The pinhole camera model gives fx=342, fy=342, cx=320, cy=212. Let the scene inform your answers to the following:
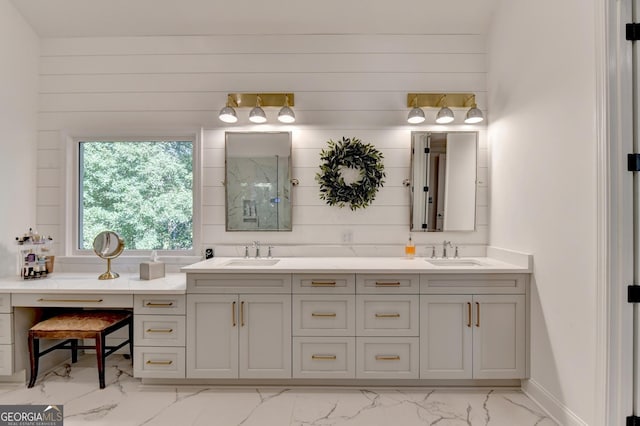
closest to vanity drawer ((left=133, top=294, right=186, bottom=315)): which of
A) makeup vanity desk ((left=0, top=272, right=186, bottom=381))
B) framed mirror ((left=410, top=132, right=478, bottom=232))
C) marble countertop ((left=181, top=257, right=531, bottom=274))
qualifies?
makeup vanity desk ((left=0, top=272, right=186, bottom=381))

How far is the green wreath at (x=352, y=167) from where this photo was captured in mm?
2982

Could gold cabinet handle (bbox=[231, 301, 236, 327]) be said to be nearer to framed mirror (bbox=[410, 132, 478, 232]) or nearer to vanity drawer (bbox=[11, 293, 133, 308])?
vanity drawer (bbox=[11, 293, 133, 308])

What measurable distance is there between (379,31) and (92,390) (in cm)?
359

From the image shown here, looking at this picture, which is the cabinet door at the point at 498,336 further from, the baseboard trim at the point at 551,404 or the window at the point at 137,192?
the window at the point at 137,192

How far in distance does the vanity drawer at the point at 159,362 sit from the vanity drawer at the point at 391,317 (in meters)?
1.28

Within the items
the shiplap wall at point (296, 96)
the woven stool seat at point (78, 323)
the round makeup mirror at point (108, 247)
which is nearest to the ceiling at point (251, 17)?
the shiplap wall at point (296, 96)

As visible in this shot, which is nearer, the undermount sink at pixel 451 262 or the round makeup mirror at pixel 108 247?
the round makeup mirror at pixel 108 247

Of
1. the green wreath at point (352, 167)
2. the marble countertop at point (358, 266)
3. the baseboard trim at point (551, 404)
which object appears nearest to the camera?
the baseboard trim at point (551, 404)

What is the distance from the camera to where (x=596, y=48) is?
1.78 meters

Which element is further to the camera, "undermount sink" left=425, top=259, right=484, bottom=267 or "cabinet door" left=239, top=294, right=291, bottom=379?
"undermount sink" left=425, top=259, right=484, bottom=267

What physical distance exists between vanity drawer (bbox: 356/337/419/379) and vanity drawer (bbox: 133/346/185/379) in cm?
126

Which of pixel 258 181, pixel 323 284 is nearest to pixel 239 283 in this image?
pixel 323 284

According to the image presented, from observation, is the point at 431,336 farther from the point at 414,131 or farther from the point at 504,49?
the point at 504,49

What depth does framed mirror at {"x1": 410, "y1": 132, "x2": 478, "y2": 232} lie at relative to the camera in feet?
9.84
